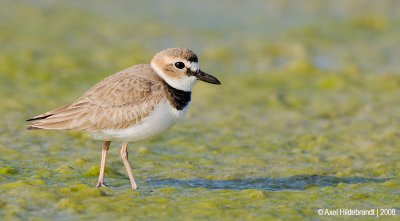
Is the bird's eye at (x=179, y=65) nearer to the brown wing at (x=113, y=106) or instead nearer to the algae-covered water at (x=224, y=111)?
the brown wing at (x=113, y=106)

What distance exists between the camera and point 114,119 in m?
7.54

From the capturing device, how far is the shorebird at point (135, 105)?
7.48 meters

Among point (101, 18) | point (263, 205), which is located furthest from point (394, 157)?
point (101, 18)

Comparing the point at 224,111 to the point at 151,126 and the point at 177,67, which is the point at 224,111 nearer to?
the point at 177,67

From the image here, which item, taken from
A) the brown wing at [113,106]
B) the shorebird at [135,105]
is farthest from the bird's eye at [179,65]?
the brown wing at [113,106]

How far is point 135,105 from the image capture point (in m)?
7.54

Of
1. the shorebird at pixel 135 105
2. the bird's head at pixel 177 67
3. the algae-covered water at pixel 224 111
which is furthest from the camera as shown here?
the bird's head at pixel 177 67

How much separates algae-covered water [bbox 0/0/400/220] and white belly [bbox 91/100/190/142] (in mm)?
547

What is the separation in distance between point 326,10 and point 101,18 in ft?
16.0

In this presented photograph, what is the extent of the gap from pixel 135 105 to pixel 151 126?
282 mm

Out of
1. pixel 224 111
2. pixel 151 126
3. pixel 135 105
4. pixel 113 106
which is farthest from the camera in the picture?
pixel 224 111

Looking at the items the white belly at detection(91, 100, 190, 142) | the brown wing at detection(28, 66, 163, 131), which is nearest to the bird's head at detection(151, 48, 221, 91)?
the brown wing at detection(28, 66, 163, 131)

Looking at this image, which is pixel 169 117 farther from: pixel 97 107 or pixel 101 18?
pixel 101 18

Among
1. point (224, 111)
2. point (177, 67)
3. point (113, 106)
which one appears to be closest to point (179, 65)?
point (177, 67)
